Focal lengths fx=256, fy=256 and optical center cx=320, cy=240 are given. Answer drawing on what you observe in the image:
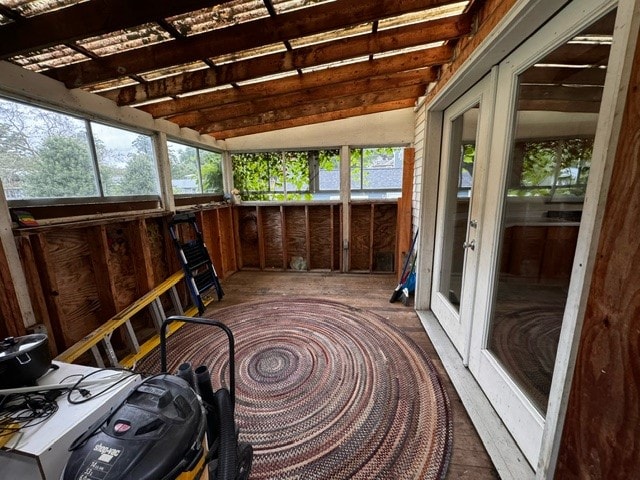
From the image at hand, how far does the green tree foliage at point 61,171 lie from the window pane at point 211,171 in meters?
1.80

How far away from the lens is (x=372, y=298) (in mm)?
3375

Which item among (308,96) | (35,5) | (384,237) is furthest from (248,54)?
(384,237)

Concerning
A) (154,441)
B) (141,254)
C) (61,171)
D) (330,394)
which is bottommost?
(330,394)

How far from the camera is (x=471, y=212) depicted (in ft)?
6.30

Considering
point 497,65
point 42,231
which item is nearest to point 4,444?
point 42,231

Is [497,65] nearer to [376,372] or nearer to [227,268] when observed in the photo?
[376,372]

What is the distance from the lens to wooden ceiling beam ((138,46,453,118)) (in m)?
2.39

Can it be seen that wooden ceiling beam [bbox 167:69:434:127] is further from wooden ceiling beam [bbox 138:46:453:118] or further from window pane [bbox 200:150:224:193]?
window pane [bbox 200:150:224:193]

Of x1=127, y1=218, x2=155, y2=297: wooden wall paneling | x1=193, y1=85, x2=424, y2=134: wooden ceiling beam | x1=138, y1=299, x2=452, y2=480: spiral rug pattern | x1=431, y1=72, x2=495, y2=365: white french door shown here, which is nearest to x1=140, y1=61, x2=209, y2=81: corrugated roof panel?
x1=193, y1=85, x2=424, y2=134: wooden ceiling beam

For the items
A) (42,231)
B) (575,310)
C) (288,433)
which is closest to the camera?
(575,310)

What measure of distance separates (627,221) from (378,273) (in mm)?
3735

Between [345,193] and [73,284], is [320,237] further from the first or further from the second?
[73,284]

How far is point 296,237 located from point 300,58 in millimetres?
2879

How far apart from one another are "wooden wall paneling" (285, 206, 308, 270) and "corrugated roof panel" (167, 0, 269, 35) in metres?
2.92
